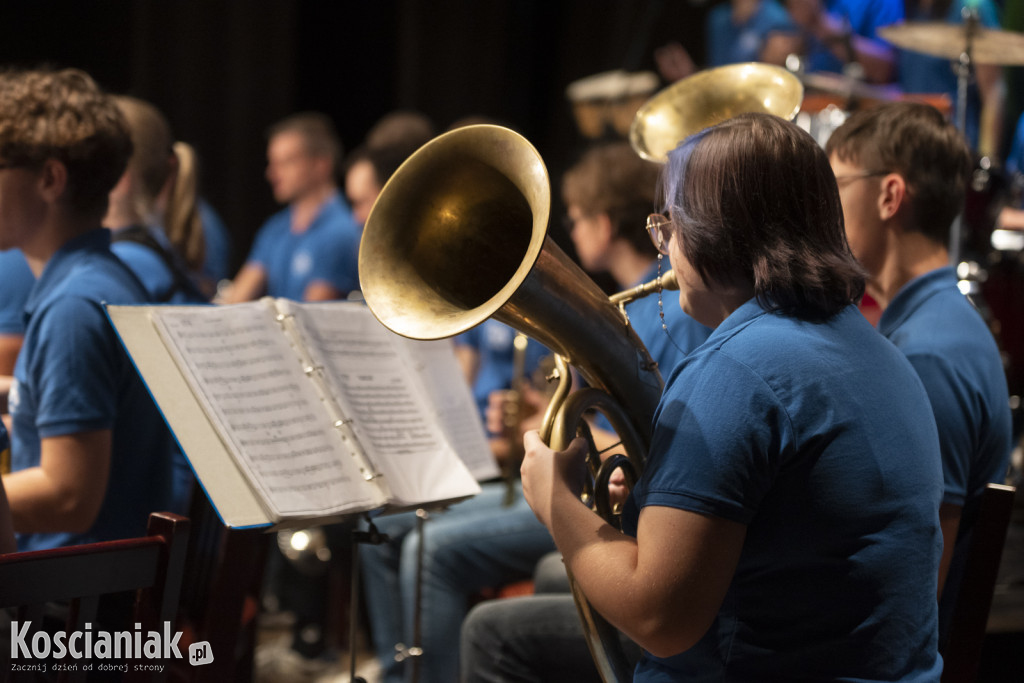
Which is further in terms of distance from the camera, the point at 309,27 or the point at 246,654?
the point at 309,27

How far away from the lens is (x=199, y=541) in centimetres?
182

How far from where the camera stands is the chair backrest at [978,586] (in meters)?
1.45

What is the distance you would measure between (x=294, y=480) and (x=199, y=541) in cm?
47

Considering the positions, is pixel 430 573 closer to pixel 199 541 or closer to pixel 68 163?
pixel 199 541

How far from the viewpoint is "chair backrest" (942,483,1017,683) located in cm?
145

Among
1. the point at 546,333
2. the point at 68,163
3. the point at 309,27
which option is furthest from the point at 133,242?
the point at 309,27

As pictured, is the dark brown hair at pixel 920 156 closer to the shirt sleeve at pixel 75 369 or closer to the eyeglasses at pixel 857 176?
the eyeglasses at pixel 857 176

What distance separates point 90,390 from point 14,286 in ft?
1.70

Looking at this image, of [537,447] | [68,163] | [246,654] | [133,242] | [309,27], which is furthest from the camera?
[309,27]

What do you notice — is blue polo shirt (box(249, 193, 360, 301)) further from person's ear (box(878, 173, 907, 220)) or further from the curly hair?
person's ear (box(878, 173, 907, 220))

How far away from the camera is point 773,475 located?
3.64ft

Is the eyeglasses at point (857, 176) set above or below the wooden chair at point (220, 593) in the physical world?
above

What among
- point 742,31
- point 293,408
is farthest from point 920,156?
point 742,31

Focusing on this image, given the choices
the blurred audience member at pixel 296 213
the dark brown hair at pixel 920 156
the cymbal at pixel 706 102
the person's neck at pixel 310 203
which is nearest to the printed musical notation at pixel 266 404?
the cymbal at pixel 706 102
